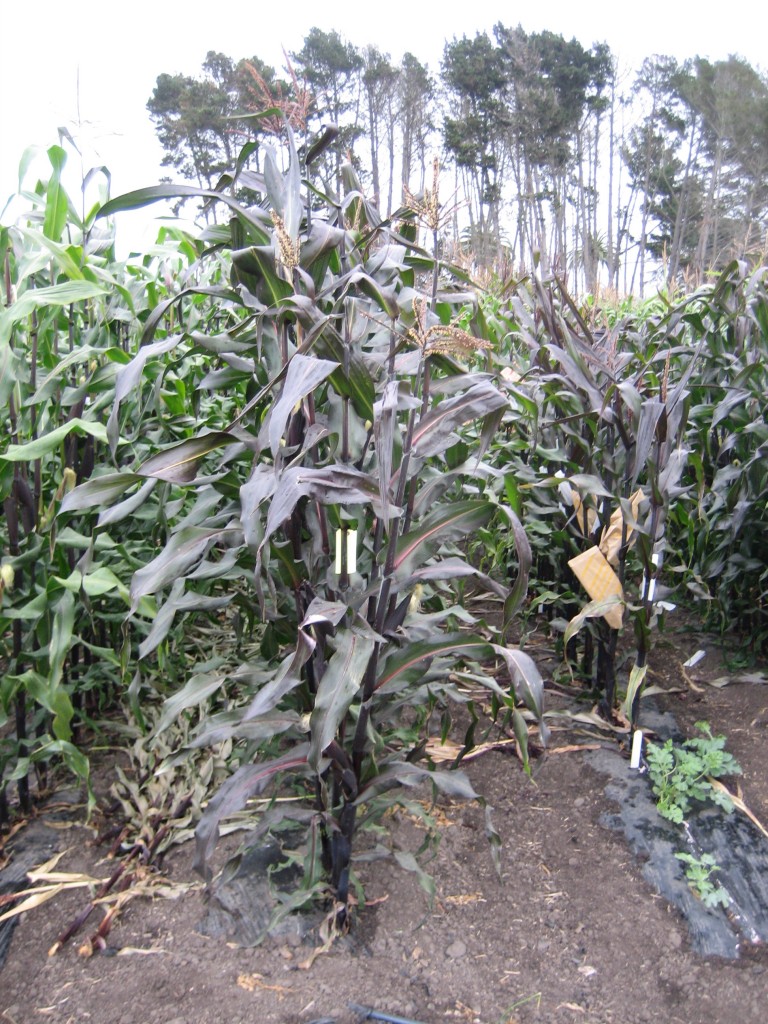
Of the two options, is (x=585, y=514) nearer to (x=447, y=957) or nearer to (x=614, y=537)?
(x=614, y=537)

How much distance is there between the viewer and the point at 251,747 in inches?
60.8

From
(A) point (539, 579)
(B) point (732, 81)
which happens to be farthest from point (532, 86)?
(A) point (539, 579)

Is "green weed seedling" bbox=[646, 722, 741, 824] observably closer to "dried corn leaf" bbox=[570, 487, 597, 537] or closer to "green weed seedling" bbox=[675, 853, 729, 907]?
"green weed seedling" bbox=[675, 853, 729, 907]

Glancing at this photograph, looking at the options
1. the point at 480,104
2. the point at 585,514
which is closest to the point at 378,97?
the point at 480,104

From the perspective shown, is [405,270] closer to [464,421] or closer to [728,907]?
[464,421]

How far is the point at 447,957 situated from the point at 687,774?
862mm

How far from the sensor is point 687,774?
2.06 metres

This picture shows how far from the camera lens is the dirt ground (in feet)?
4.72

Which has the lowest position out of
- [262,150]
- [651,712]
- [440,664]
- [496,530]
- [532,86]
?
[651,712]

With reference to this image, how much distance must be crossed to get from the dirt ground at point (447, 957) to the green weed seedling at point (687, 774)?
4.7 inches

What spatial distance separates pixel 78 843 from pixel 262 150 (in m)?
1.65

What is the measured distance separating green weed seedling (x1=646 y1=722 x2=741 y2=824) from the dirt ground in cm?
12

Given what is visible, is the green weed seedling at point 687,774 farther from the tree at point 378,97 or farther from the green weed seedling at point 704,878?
the tree at point 378,97

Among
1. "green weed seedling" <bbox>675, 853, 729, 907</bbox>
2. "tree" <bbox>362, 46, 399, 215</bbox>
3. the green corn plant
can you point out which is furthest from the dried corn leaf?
"tree" <bbox>362, 46, 399, 215</bbox>
